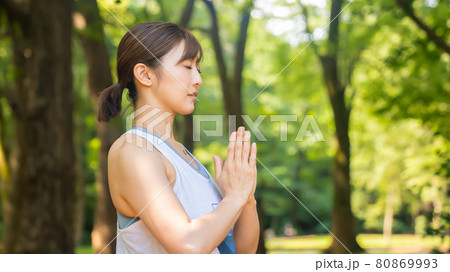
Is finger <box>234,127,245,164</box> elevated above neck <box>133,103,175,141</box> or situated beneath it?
situated beneath

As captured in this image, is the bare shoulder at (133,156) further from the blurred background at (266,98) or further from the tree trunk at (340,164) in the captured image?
the tree trunk at (340,164)

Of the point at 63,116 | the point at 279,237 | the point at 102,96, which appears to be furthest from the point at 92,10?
the point at 279,237

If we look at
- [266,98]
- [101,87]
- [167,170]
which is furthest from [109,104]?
[266,98]

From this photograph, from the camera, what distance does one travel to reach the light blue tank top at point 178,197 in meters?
1.38

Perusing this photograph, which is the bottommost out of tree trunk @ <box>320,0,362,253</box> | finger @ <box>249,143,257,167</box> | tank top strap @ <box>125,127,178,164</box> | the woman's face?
tree trunk @ <box>320,0,362,253</box>

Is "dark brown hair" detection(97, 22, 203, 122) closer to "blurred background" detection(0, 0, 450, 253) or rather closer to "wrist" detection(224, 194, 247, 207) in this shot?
"blurred background" detection(0, 0, 450, 253)

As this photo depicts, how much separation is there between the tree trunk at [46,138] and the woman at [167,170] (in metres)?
3.26

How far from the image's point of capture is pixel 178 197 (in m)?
1.38

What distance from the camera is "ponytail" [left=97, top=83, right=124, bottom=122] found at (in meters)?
1.64

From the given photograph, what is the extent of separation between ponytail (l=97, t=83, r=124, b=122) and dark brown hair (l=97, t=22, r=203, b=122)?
6 centimetres

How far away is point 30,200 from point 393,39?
32.7 feet

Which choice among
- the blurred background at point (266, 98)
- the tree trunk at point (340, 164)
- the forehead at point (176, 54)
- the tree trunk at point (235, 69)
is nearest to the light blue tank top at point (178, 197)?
the forehead at point (176, 54)

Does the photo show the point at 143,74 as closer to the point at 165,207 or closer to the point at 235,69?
the point at 165,207

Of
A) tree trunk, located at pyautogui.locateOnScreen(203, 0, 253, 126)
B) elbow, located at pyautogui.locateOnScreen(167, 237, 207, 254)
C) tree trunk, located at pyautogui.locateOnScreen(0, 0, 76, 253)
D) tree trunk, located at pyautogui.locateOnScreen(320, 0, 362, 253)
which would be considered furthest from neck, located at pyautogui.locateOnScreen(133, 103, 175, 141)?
tree trunk, located at pyautogui.locateOnScreen(320, 0, 362, 253)
